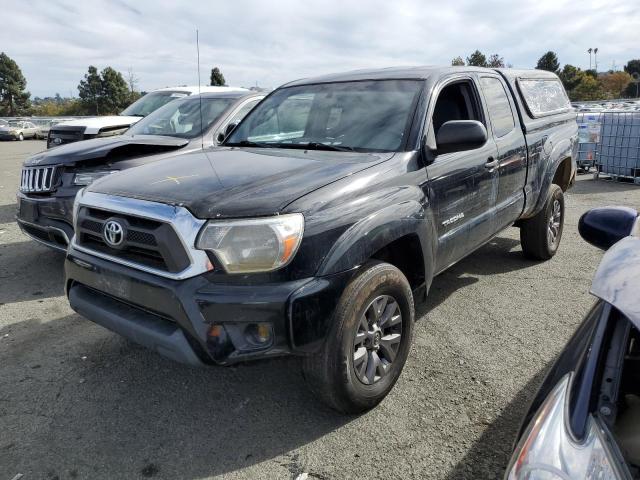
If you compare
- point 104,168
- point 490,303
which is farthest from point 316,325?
point 104,168

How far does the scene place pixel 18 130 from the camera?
3425cm

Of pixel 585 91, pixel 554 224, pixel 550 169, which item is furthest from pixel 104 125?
pixel 585 91

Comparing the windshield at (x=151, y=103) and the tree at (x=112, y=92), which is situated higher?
the tree at (x=112, y=92)

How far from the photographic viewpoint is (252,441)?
2.63 meters

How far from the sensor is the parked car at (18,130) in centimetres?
3356

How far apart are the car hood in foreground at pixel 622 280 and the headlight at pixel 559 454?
31cm

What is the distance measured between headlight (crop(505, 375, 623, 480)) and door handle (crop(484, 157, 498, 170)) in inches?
107

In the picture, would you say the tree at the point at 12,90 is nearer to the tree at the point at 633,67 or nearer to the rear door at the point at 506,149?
the rear door at the point at 506,149

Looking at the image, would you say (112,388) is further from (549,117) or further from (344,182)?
(549,117)

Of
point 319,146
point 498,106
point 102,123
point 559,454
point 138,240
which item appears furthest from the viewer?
point 102,123

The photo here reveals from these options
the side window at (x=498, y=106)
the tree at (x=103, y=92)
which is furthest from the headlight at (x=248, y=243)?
the tree at (x=103, y=92)

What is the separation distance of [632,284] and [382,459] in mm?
1511

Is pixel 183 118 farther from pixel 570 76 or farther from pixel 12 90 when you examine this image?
pixel 12 90

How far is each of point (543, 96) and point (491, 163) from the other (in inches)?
74.1
